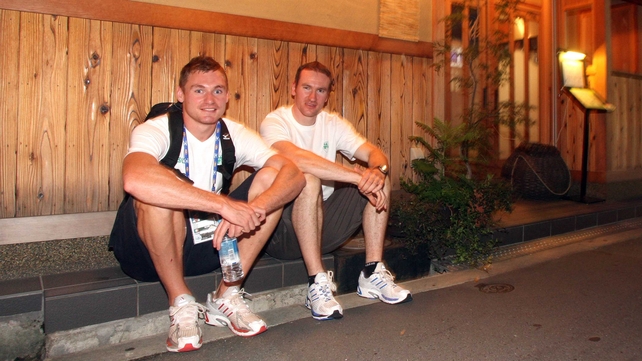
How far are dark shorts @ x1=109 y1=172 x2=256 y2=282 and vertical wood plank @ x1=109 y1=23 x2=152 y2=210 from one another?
2.72 feet

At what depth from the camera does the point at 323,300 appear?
10.4 feet

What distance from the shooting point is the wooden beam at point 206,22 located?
346cm

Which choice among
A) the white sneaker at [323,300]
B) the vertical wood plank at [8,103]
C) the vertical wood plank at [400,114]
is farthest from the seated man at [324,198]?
the vertical wood plank at [8,103]

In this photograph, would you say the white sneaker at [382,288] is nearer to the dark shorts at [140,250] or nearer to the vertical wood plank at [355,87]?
the dark shorts at [140,250]

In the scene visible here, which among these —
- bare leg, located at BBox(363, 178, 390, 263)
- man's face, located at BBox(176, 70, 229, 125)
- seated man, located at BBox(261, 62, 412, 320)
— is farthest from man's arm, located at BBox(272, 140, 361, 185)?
man's face, located at BBox(176, 70, 229, 125)

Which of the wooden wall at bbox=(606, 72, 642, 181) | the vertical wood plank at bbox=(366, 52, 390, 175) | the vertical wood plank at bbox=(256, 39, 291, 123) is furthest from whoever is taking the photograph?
the wooden wall at bbox=(606, 72, 642, 181)

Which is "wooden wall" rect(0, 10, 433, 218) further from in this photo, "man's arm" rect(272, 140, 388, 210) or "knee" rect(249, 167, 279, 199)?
"knee" rect(249, 167, 279, 199)

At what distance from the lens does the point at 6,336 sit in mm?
2641

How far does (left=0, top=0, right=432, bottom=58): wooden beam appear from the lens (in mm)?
3459

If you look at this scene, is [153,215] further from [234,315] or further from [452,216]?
[452,216]

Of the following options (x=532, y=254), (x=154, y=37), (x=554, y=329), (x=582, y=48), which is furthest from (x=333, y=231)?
(x=582, y=48)

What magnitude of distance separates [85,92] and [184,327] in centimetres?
178

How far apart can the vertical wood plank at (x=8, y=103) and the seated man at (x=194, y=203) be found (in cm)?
93

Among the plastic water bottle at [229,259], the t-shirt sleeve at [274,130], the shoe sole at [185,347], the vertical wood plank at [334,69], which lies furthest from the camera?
the vertical wood plank at [334,69]
